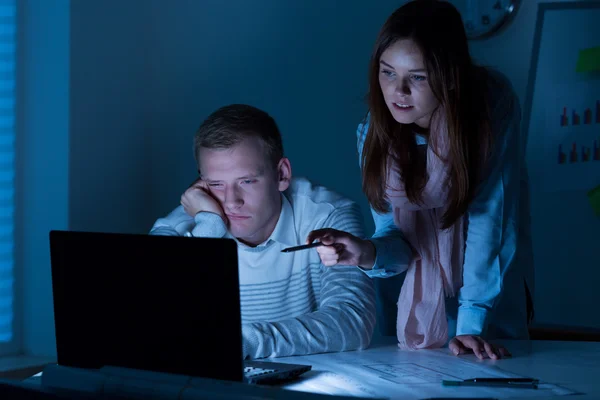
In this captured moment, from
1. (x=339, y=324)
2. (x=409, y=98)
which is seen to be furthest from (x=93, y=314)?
(x=409, y=98)

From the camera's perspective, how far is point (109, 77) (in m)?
2.46

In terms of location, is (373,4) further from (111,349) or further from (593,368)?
(111,349)

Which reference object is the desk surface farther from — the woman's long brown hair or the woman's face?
the woman's face

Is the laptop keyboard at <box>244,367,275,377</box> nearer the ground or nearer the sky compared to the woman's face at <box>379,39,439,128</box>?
nearer the ground

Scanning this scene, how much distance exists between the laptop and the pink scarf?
2.40 feet

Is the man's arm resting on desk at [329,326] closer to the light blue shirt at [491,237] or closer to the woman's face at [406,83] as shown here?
the light blue shirt at [491,237]

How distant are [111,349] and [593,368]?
81 cm

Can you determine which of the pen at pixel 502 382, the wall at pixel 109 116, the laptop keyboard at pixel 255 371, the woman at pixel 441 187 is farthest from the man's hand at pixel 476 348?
the wall at pixel 109 116

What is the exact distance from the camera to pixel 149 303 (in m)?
0.96

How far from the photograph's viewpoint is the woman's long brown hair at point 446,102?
1.50 meters

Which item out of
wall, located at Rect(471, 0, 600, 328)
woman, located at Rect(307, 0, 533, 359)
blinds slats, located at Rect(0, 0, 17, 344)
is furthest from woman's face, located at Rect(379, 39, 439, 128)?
blinds slats, located at Rect(0, 0, 17, 344)

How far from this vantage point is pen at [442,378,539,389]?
44.0 inches

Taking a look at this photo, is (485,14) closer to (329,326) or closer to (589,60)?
(589,60)

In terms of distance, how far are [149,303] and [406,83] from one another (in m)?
0.78
